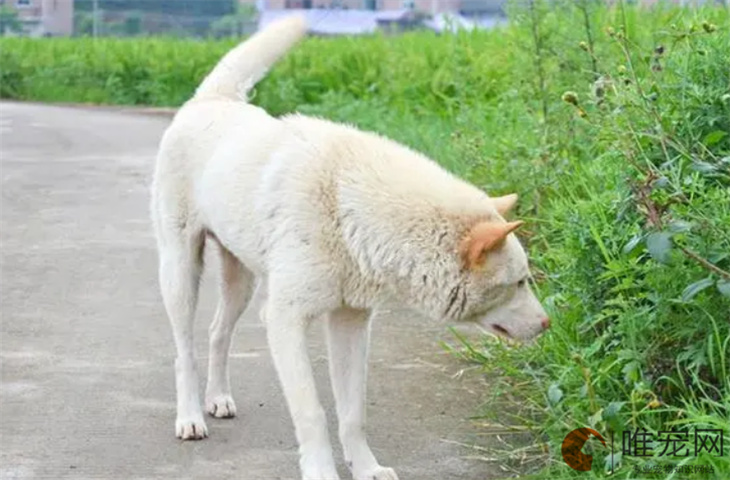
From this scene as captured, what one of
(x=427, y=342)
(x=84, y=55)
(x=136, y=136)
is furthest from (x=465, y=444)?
(x=84, y=55)

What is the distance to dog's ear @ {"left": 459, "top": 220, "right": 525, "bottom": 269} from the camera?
450 centimetres

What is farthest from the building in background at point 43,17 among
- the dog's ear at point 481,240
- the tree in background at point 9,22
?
the dog's ear at point 481,240

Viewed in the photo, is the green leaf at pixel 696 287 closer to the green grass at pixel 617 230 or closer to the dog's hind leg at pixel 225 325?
the green grass at pixel 617 230

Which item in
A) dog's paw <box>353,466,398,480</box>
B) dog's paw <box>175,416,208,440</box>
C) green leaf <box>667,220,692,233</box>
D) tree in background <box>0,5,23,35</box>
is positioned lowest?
tree in background <box>0,5,23,35</box>

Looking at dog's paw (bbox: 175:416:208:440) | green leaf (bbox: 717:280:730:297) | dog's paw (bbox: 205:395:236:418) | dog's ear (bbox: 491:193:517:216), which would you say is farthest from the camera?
dog's paw (bbox: 205:395:236:418)

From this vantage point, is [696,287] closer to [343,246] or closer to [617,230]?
[617,230]

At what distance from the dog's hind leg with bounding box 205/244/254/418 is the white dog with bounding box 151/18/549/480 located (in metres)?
0.23

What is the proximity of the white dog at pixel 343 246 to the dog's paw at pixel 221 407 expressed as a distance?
0.21m

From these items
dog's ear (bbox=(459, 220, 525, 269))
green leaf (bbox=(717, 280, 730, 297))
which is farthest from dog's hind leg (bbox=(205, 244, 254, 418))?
green leaf (bbox=(717, 280, 730, 297))

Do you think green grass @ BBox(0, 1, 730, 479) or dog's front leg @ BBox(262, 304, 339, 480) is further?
dog's front leg @ BBox(262, 304, 339, 480)

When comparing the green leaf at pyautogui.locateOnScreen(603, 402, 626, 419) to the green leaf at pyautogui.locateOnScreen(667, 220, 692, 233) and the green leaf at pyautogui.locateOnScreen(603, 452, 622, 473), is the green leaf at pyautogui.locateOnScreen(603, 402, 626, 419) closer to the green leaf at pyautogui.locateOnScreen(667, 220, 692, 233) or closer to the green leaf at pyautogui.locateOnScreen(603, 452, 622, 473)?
the green leaf at pyautogui.locateOnScreen(603, 452, 622, 473)

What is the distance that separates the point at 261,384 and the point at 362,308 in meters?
1.33

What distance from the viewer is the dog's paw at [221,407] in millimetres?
5648

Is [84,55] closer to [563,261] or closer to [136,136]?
[136,136]
